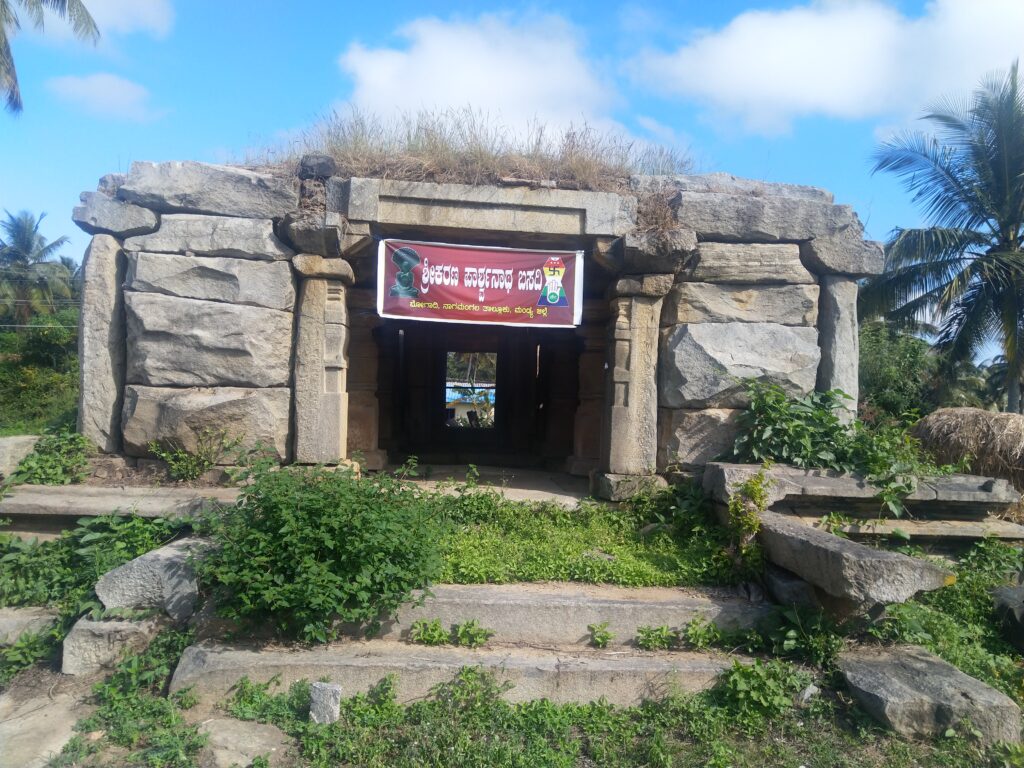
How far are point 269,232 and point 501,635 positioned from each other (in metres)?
3.61

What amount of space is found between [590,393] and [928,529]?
4001mm

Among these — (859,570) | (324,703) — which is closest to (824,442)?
(859,570)

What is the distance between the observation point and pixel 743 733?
3303 millimetres

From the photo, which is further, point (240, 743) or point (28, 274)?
point (28, 274)

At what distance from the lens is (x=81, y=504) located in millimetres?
4613

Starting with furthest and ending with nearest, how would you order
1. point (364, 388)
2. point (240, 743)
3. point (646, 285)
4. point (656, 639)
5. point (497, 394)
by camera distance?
point (497, 394) < point (364, 388) < point (646, 285) < point (656, 639) < point (240, 743)

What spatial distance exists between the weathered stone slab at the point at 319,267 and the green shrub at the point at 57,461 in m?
2.17

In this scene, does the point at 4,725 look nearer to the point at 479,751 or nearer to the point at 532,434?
the point at 479,751

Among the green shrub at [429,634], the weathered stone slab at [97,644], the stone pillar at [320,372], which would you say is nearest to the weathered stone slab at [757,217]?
the stone pillar at [320,372]

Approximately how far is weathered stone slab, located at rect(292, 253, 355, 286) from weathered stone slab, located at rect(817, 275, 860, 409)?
411 cm

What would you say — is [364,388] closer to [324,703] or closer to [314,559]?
[314,559]

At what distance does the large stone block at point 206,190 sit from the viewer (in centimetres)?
535

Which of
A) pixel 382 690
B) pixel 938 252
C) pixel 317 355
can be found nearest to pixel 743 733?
pixel 382 690

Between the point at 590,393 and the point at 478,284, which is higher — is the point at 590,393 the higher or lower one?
the lower one
